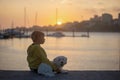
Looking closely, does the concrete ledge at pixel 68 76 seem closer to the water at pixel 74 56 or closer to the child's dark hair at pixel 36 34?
the child's dark hair at pixel 36 34

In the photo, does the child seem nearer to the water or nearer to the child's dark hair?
the child's dark hair

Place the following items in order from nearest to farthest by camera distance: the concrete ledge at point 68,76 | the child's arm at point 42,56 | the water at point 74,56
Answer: the concrete ledge at point 68,76 → the child's arm at point 42,56 → the water at point 74,56

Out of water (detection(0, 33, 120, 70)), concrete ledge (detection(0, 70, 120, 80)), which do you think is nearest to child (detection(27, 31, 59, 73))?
concrete ledge (detection(0, 70, 120, 80))

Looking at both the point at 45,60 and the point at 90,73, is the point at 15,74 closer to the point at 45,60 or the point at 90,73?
the point at 45,60

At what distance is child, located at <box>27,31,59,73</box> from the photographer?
318 inches

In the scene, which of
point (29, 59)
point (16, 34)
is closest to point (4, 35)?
point (16, 34)

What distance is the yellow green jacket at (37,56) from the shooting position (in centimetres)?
806

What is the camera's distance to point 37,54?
816cm

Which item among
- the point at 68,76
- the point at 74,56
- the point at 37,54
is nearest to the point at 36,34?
the point at 37,54

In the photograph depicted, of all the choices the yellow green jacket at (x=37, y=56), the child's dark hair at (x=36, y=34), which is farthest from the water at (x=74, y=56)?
the child's dark hair at (x=36, y=34)

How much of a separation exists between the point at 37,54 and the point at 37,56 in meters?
0.04

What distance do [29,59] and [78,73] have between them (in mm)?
995

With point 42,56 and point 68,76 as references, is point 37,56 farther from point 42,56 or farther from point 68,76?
point 68,76

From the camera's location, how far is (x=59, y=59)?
Answer: 8.05m
